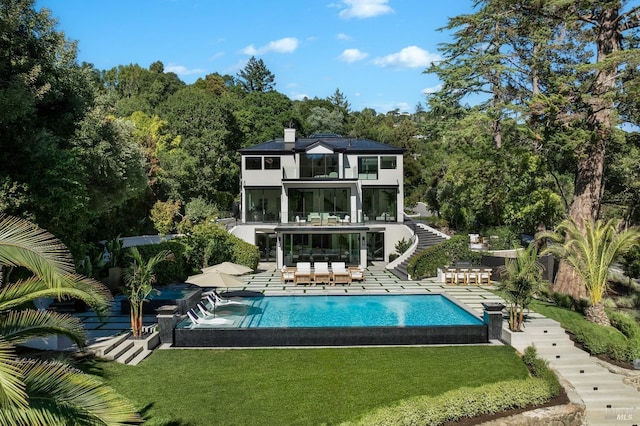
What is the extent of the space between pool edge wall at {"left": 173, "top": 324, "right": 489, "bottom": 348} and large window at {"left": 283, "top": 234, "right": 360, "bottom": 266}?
15.9 meters

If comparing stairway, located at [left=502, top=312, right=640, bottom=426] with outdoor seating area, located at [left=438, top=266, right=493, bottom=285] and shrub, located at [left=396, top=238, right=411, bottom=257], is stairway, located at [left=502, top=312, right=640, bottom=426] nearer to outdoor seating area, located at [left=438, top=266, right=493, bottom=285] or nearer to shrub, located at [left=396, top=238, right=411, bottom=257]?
outdoor seating area, located at [left=438, top=266, right=493, bottom=285]

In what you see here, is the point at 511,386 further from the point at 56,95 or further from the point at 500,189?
the point at 500,189

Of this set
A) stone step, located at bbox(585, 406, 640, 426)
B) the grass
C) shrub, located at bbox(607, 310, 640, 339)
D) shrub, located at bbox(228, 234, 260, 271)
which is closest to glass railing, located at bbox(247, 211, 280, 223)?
shrub, located at bbox(228, 234, 260, 271)

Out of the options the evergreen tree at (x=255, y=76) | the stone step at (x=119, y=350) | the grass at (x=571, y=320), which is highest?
the evergreen tree at (x=255, y=76)

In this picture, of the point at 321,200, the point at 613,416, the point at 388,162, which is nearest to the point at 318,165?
the point at 321,200

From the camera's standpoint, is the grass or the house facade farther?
the house facade

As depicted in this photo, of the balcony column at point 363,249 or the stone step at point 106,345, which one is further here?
the balcony column at point 363,249

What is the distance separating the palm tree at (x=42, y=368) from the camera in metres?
4.83

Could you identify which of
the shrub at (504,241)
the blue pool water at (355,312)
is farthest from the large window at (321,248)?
the blue pool water at (355,312)

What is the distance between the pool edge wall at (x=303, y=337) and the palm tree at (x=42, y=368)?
783cm

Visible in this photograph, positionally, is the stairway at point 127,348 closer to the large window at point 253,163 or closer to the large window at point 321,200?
the large window at point 321,200

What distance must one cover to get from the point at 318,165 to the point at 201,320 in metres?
18.0

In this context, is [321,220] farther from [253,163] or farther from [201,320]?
[201,320]

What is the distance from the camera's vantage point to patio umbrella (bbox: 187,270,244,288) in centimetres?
Result: 1697
